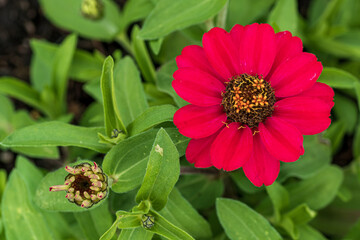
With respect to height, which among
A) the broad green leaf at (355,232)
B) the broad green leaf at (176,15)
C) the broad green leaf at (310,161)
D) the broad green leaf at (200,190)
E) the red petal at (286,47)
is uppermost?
the red petal at (286,47)

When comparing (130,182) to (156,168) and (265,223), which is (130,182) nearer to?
(156,168)

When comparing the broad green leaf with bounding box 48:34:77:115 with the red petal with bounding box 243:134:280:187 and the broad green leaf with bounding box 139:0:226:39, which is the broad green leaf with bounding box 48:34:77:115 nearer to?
the broad green leaf with bounding box 139:0:226:39

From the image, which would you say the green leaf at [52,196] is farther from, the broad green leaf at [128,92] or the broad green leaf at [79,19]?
the broad green leaf at [79,19]

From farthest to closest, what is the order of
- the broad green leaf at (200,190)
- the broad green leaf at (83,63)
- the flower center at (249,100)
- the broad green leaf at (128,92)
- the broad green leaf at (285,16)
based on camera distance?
the broad green leaf at (83,63) → the broad green leaf at (200,190) → the broad green leaf at (285,16) → the broad green leaf at (128,92) → the flower center at (249,100)

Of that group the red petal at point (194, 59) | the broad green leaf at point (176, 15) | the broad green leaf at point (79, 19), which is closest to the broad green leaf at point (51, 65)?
the broad green leaf at point (79, 19)

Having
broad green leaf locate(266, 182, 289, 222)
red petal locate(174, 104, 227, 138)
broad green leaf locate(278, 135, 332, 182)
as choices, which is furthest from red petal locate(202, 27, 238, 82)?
broad green leaf locate(278, 135, 332, 182)
